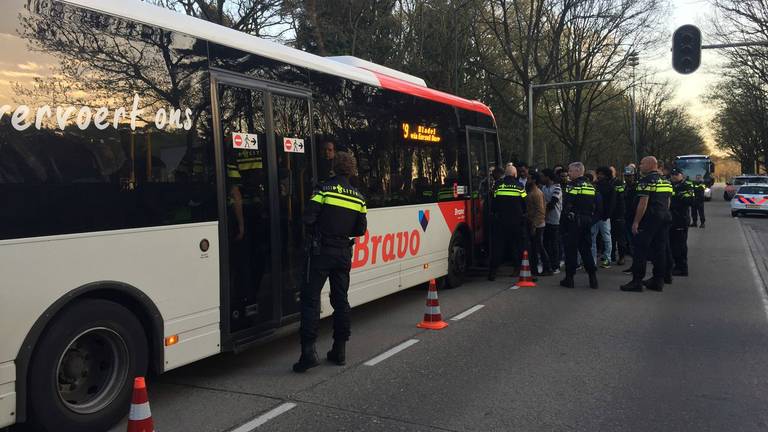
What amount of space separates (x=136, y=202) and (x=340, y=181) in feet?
5.65

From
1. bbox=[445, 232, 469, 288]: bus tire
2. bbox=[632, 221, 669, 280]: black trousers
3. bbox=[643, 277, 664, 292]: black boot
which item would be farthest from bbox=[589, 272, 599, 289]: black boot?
bbox=[445, 232, 469, 288]: bus tire

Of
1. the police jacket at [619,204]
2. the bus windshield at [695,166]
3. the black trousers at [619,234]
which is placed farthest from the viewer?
the bus windshield at [695,166]

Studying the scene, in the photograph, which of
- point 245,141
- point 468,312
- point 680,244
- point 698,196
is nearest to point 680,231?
point 680,244

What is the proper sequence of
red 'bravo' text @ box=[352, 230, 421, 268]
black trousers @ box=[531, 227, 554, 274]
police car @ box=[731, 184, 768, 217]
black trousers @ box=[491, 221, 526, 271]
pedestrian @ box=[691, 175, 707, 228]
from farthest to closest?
police car @ box=[731, 184, 768, 217] → pedestrian @ box=[691, 175, 707, 228] → black trousers @ box=[531, 227, 554, 274] → black trousers @ box=[491, 221, 526, 271] → red 'bravo' text @ box=[352, 230, 421, 268]

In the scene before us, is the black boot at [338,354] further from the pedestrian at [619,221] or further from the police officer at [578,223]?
the pedestrian at [619,221]

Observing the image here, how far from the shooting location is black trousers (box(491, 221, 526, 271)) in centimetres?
1023

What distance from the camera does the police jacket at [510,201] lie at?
33.0 ft

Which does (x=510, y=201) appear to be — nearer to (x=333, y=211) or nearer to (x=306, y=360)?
(x=333, y=211)

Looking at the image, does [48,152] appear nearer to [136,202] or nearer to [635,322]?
[136,202]

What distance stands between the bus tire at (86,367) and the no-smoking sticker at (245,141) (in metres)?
1.63

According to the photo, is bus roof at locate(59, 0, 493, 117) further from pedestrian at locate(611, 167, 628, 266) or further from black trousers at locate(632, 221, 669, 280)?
pedestrian at locate(611, 167, 628, 266)

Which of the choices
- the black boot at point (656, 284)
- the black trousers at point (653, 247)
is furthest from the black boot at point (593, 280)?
the black boot at point (656, 284)

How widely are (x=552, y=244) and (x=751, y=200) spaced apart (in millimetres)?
21036

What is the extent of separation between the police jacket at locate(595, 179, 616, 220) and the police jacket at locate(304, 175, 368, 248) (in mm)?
7408
